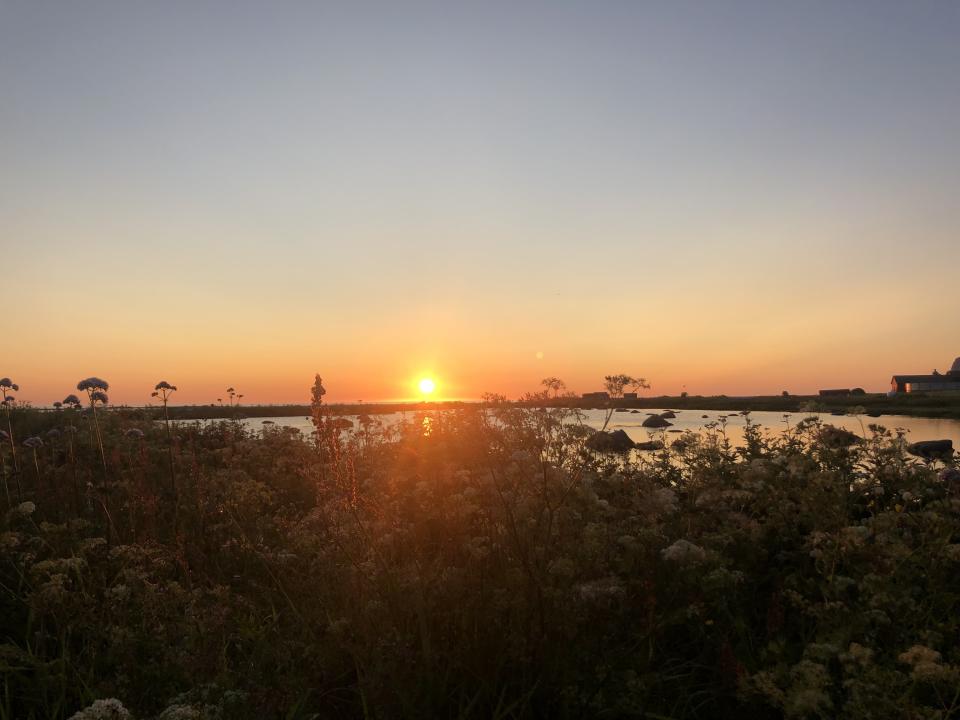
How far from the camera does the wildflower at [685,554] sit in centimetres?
439

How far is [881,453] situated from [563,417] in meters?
3.81

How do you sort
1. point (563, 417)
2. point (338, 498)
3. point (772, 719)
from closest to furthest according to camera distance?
point (772, 719) < point (338, 498) < point (563, 417)

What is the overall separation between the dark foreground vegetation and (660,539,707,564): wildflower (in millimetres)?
13

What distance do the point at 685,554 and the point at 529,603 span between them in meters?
1.42

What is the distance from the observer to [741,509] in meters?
5.85

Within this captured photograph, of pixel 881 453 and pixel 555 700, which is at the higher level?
pixel 881 453

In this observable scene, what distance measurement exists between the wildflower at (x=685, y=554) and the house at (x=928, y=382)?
277 feet

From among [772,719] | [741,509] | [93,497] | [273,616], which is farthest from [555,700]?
[93,497]

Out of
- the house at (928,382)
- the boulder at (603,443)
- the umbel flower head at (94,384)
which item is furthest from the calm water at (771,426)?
the house at (928,382)

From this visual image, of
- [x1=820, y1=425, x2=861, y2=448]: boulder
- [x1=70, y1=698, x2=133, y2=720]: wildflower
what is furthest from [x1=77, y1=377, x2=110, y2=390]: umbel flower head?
[x1=820, y1=425, x2=861, y2=448]: boulder

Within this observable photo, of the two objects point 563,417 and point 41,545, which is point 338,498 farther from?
point 41,545

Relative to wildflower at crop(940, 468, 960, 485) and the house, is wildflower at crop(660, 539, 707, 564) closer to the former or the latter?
wildflower at crop(940, 468, 960, 485)

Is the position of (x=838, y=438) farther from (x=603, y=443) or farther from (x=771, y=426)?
(x=771, y=426)

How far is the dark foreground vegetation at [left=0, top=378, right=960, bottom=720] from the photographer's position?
3.42 meters
